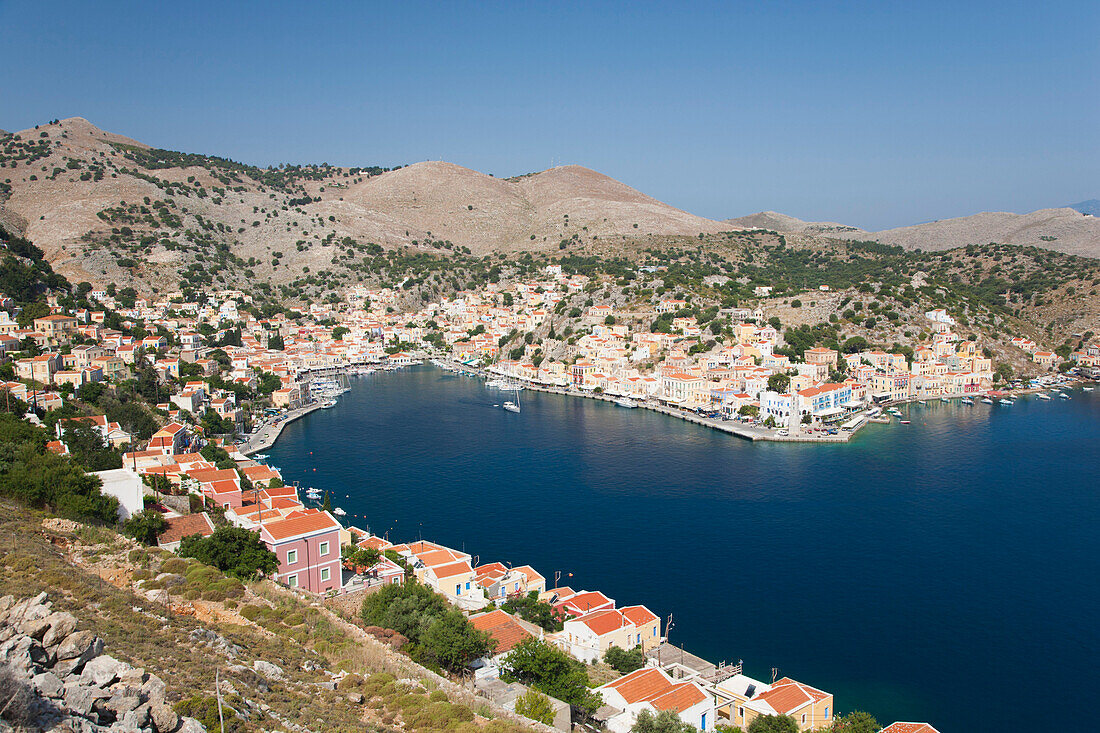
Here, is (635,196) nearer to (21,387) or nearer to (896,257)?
(896,257)

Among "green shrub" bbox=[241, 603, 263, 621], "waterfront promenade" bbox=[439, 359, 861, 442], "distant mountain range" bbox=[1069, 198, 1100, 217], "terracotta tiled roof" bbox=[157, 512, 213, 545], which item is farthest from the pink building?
"distant mountain range" bbox=[1069, 198, 1100, 217]

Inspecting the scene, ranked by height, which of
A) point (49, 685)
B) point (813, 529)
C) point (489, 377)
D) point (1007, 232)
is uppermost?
point (1007, 232)

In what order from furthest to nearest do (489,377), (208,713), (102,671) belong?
(489,377)
(208,713)
(102,671)

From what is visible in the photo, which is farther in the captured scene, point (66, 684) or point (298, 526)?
point (298, 526)

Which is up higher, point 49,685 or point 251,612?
point 49,685

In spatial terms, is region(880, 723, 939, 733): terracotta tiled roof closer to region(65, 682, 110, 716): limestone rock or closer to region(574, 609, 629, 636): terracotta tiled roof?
region(574, 609, 629, 636): terracotta tiled roof

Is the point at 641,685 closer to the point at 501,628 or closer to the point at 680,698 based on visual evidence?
the point at 680,698

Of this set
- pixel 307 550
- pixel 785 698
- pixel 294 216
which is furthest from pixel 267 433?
pixel 294 216

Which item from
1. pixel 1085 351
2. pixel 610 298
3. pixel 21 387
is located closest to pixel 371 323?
pixel 610 298
